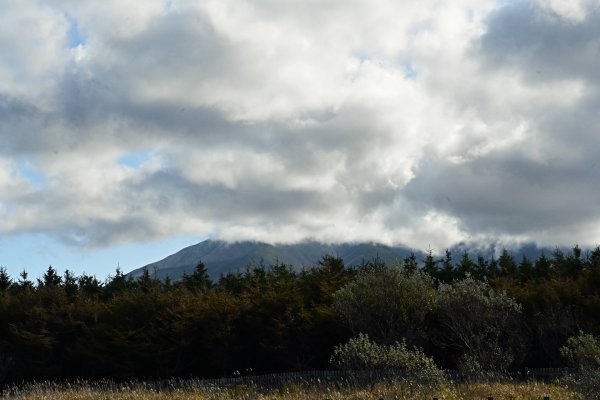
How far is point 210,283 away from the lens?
205 feet

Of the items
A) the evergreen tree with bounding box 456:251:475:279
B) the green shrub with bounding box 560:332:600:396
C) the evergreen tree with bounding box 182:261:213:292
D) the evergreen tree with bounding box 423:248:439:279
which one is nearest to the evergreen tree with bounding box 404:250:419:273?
the evergreen tree with bounding box 423:248:439:279

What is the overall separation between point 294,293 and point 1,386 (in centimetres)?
1905

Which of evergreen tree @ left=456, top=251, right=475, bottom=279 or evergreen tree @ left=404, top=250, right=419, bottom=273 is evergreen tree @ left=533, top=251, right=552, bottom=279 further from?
evergreen tree @ left=404, top=250, right=419, bottom=273

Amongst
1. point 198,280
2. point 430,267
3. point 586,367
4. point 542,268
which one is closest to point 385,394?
point 586,367

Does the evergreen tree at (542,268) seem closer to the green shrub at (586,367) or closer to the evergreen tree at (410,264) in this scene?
the evergreen tree at (410,264)

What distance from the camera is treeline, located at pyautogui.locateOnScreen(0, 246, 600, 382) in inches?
1126

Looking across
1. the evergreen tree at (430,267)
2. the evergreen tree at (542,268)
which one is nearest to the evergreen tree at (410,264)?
the evergreen tree at (430,267)

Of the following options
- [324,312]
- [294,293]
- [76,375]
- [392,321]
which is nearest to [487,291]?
[392,321]

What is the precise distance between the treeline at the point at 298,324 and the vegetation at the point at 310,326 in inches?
2.6

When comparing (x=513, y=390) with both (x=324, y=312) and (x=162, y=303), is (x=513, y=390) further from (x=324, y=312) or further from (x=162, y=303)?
(x=162, y=303)

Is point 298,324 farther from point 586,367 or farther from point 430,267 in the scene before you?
point 430,267

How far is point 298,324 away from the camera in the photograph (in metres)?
33.5

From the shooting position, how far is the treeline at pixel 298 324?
28.6 meters

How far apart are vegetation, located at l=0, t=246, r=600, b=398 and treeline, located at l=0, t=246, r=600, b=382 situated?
2.6 inches
